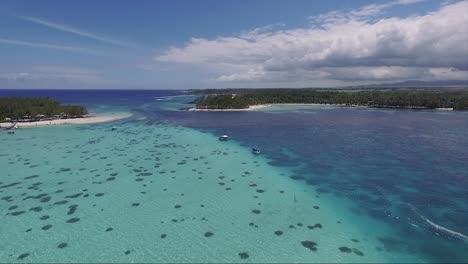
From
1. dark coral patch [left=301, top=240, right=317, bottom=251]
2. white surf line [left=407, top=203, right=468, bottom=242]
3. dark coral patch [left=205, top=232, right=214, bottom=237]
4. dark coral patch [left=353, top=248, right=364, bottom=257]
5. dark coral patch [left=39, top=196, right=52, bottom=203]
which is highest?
dark coral patch [left=39, top=196, right=52, bottom=203]

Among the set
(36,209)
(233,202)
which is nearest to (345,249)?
(233,202)

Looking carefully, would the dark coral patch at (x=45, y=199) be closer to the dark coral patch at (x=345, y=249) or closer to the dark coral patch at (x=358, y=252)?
the dark coral patch at (x=345, y=249)

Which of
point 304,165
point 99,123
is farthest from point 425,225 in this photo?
point 99,123

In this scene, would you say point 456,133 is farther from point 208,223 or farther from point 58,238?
point 58,238

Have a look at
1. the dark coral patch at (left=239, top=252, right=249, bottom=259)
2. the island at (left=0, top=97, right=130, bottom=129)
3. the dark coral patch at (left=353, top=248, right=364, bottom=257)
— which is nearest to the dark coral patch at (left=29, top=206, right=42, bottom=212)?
the dark coral patch at (left=239, top=252, right=249, bottom=259)

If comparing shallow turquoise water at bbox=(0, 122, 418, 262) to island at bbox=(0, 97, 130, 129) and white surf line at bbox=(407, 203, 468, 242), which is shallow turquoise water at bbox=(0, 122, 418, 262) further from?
island at bbox=(0, 97, 130, 129)

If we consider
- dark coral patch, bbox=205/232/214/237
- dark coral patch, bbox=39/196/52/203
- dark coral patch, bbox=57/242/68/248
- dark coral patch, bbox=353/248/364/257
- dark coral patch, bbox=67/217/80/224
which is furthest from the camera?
dark coral patch, bbox=39/196/52/203

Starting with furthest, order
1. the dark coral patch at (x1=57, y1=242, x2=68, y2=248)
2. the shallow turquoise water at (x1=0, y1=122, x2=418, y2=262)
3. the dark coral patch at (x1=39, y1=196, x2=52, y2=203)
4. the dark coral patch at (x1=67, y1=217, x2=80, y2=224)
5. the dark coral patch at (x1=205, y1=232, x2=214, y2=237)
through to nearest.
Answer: the dark coral patch at (x1=39, y1=196, x2=52, y2=203) → the dark coral patch at (x1=67, y1=217, x2=80, y2=224) → the dark coral patch at (x1=205, y1=232, x2=214, y2=237) → the dark coral patch at (x1=57, y1=242, x2=68, y2=248) → the shallow turquoise water at (x1=0, y1=122, x2=418, y2=262)
